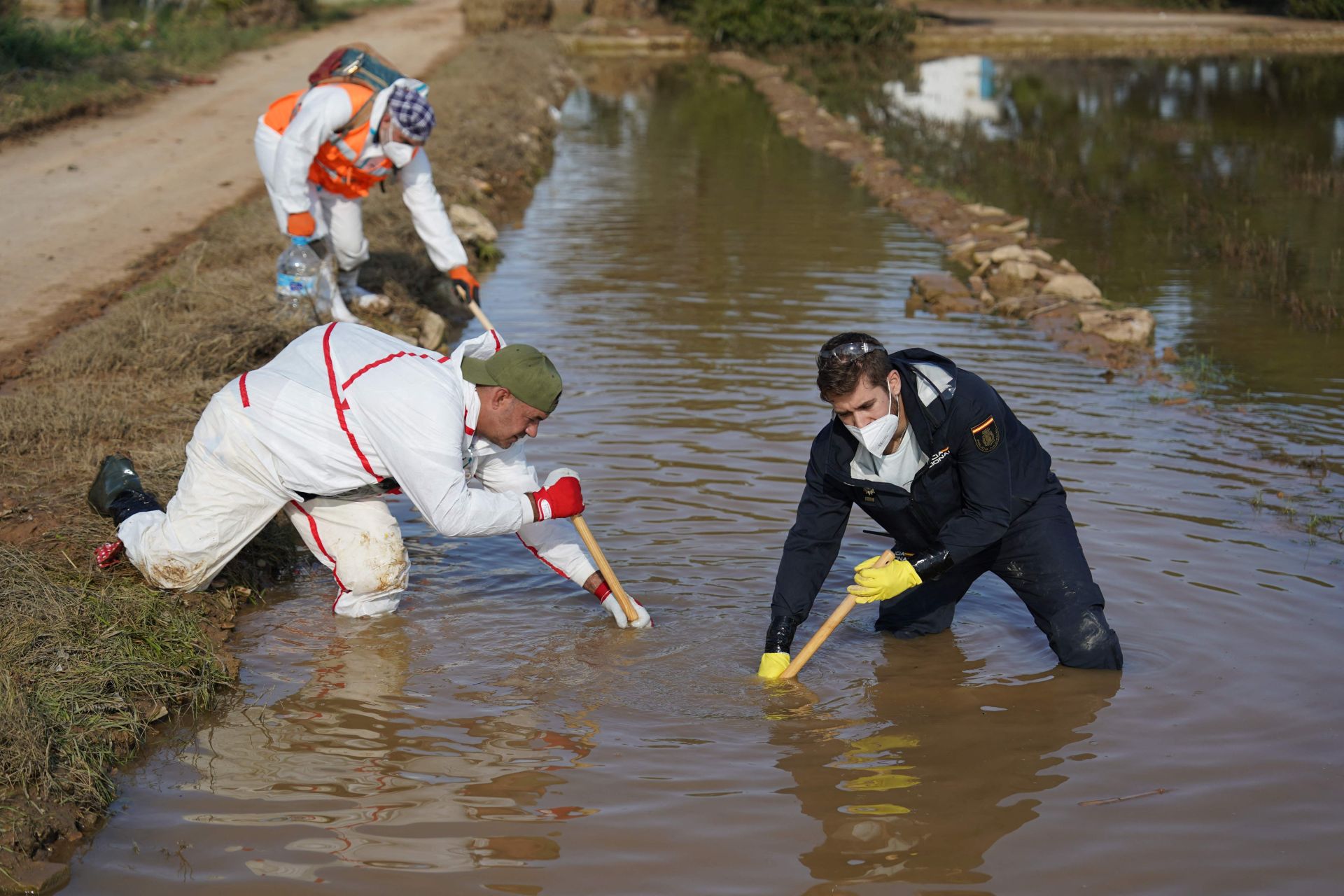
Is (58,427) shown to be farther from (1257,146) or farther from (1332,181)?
(1257,146)

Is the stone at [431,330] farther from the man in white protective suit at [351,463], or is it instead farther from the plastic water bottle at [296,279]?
the man in white protective suit at [351,463]

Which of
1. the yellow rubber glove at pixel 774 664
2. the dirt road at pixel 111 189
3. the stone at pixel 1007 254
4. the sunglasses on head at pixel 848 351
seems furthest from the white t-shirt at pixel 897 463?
the stone at pixel 1007 254

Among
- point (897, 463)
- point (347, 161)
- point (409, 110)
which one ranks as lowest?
point (897, 463)

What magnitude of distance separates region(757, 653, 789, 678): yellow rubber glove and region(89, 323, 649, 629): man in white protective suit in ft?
2.92

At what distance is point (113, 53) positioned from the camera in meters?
20.6

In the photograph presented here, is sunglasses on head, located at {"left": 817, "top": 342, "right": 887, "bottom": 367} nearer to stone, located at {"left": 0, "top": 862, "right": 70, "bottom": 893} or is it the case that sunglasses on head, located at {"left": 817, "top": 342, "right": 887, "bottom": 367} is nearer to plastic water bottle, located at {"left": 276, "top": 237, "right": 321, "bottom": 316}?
stone, located at {"left": 0, "top": 862, "right": 70, "bottom": 893}

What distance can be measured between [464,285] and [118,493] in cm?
274

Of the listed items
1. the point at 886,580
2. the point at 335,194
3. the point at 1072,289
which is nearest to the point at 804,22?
the point at 1072,289

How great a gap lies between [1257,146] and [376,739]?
17.6 meters

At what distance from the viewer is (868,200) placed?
15062 millimetres

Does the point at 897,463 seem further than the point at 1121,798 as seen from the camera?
Yes

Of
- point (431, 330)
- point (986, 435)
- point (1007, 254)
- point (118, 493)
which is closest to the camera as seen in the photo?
point (986, 435)

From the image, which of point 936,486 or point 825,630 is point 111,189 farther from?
point 936,486

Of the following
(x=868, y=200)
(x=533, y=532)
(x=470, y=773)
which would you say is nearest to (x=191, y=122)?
(x=868, y=200)
